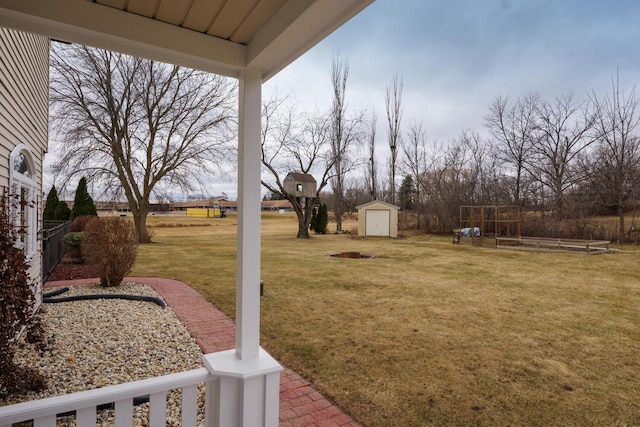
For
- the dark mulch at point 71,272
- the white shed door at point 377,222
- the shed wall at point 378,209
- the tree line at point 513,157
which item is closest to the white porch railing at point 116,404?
the dark mulch at point 71,272

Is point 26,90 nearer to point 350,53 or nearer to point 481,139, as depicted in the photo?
point 350,53

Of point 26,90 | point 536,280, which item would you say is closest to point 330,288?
point 536,280

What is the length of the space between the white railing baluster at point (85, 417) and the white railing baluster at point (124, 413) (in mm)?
89

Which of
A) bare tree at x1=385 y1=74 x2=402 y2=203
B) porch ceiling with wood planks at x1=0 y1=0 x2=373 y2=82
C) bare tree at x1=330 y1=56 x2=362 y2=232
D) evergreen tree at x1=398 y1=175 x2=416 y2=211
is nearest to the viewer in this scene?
porch ceiling with wood planks at x1=0 y1=0 x2=373 y2=82

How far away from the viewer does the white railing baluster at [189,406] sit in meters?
1.63

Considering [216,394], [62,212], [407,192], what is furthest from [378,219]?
[216,394]

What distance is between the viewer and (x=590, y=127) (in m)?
18.8

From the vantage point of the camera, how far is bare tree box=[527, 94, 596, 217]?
1884cm

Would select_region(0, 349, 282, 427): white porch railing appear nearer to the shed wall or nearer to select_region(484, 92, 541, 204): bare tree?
the shed wall

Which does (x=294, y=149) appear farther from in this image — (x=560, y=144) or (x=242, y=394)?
(x=242, y=394)

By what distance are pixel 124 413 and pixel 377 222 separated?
19397 millimetres

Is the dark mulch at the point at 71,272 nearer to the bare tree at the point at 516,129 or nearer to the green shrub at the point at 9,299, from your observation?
the green shrub at the point at 9,299

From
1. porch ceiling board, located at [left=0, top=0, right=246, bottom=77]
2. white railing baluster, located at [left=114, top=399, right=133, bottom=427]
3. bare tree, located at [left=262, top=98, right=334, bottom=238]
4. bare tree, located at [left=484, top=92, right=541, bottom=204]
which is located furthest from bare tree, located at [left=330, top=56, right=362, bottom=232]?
white railing baluster, located at [left=114, top=399, right=133, bottom=427]

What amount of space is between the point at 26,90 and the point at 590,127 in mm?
23472
